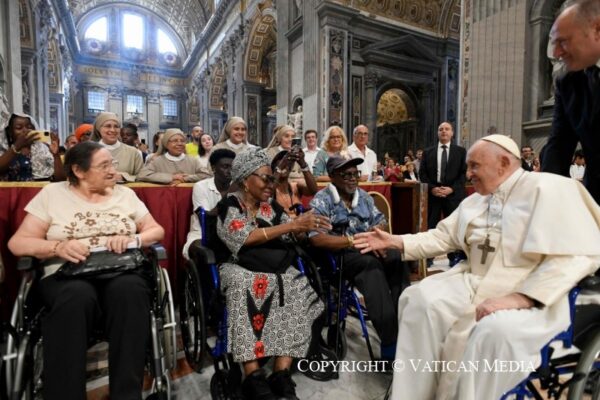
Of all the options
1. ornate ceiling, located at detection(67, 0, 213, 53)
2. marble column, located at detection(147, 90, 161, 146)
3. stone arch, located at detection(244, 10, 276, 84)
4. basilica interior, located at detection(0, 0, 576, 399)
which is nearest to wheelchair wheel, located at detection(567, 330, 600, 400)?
basilica interior, located at detection(0, 0, 576, 399)

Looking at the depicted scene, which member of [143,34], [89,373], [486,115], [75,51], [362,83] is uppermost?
[143,34]

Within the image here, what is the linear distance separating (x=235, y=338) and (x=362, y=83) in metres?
12.1

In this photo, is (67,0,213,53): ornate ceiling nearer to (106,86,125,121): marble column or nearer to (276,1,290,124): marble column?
(106,86,125,121): marble column

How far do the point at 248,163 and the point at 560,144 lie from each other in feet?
6.19

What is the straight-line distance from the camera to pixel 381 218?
2.89m

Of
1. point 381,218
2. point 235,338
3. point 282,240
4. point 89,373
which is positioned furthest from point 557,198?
point 89,373

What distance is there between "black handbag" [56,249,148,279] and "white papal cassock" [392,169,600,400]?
1.50 meters

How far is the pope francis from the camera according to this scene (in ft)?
4.80

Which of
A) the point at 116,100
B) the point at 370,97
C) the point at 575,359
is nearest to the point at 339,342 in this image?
the point at 575,359

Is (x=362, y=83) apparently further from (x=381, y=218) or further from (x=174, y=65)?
(x=174, y=65)

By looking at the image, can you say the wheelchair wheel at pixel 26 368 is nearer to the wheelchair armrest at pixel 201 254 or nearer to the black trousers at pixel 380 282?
the wheelchair armrest at pixel 201 254

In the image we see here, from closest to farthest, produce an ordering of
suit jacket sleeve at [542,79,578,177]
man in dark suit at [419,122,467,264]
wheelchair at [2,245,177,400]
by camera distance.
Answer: wheelchair at [2,245,177,400], suit jacket sleeve at [542,79,578,177], man in dark suit at [419,122,467,264]

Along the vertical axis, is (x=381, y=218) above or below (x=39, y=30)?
below

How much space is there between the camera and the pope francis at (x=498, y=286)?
1.46 metres
